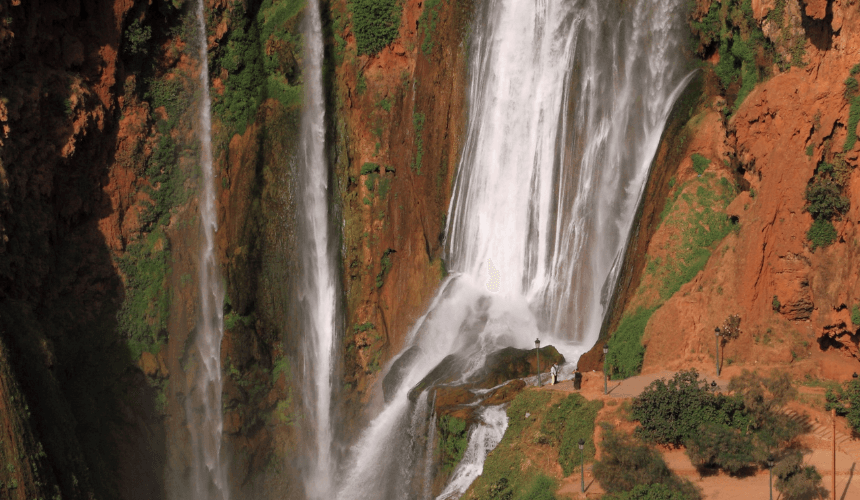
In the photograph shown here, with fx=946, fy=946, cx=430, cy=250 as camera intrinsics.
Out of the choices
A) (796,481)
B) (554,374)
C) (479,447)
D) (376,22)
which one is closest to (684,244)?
(554,374)

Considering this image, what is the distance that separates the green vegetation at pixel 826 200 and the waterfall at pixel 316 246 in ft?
74.5

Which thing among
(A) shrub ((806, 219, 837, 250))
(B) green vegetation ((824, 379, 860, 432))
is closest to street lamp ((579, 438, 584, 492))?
(B) green vegetation ((824, 379, 860, 432))

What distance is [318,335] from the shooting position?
4438cm

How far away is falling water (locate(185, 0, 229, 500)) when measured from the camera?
4181 cm

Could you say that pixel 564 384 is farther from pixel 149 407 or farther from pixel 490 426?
pixel 149 407

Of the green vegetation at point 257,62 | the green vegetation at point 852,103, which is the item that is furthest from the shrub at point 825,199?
the green vegetation at point 257,62

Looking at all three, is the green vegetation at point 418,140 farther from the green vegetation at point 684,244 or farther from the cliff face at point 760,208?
the green vegetation at point 684,244

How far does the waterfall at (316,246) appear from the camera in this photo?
4391 cm

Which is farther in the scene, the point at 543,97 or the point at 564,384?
the point at 543,97

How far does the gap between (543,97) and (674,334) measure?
12.9 m

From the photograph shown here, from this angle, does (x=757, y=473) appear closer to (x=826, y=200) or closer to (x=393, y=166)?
(x=826, y=200)

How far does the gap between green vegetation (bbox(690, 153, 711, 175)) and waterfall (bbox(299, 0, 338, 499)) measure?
1799 centimetres

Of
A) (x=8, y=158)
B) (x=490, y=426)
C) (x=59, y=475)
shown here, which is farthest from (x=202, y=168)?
(x=490, y=426)

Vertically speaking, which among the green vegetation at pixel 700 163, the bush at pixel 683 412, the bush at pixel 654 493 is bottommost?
the bush at pixel 654 493
